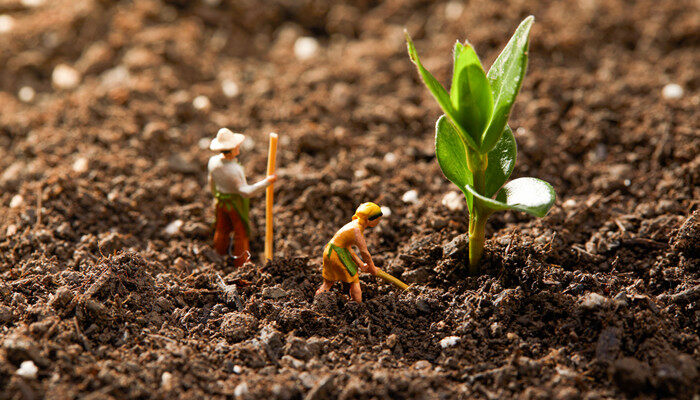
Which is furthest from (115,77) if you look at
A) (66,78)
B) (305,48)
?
(305,48)

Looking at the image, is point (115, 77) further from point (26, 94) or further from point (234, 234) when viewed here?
point (234, 234)

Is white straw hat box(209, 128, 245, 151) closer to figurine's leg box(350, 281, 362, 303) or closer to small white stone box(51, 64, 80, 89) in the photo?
figurine's leg box(350, 281, 362, 303)

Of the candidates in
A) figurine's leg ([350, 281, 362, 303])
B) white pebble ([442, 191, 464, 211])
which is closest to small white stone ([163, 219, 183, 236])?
figurine's leg ([350, 281, 362, 303])

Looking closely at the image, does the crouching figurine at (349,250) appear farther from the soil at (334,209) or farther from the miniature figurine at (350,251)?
the soil at (334,209)

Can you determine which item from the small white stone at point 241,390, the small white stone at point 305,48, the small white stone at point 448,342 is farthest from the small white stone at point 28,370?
the small white stone at point 305,48

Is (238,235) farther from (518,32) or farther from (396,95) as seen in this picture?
(396,95)

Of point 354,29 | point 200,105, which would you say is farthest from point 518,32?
point 354,29
